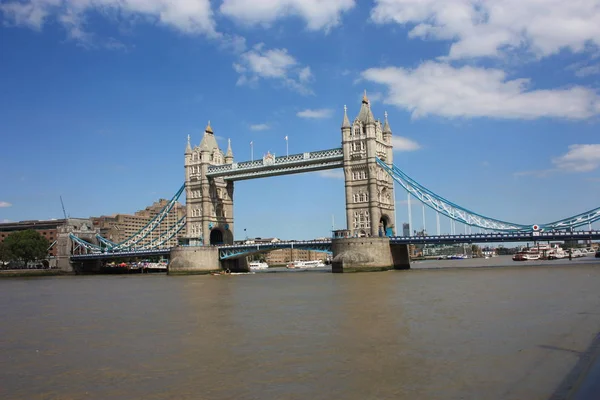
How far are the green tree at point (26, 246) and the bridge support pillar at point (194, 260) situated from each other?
31.4 meters

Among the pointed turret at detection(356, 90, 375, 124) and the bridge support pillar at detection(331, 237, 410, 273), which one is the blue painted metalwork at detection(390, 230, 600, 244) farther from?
the pointed turret at detection(356, 90, 375, 124)

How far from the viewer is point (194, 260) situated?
6888 cm

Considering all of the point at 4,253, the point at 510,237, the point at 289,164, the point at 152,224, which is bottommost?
the point at 510,237

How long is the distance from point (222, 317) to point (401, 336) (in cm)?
801

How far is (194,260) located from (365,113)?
1064 inches

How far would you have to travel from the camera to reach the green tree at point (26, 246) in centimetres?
8738

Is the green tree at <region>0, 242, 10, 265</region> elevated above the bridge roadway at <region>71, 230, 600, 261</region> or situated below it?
above

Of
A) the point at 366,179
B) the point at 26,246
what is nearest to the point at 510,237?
the point at 366,179

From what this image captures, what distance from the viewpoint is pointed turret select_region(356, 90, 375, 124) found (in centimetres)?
6178

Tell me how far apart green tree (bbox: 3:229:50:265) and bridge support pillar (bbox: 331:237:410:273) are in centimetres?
5493

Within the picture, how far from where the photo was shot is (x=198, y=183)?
75625 mm

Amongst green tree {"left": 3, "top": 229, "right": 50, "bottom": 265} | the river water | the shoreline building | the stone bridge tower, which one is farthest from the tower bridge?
the shoreline building

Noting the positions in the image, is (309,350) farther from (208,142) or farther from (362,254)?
(208,142)

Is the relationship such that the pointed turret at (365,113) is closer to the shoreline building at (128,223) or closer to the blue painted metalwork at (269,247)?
the blue painted metalwork at (269,247)
